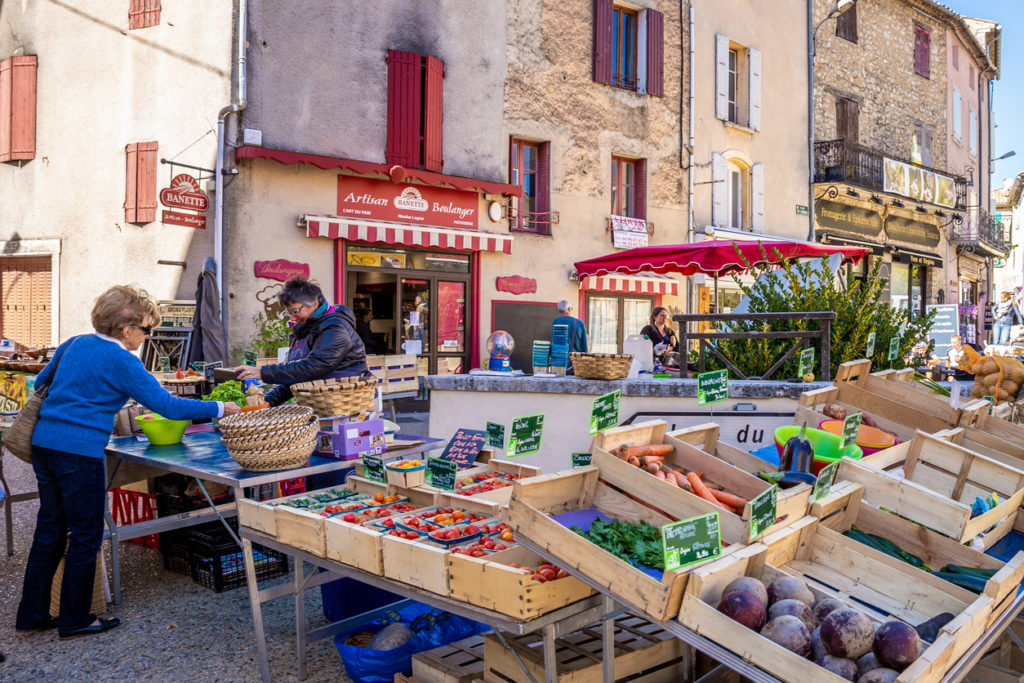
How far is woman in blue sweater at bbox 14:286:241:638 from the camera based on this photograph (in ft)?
12.5

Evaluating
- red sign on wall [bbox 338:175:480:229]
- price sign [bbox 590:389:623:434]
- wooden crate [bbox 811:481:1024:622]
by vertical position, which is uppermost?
red sign on wall [bbox 338:175:480:229]

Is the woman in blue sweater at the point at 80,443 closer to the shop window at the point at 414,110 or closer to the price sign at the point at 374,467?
the price sign at the point at 374,467

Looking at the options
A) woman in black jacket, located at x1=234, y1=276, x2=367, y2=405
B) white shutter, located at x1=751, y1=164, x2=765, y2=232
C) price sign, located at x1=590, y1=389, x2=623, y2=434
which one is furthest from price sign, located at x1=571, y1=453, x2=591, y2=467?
white shutter, located at x1=751, y1=164, x2=765, y2=232

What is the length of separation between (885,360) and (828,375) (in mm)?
970

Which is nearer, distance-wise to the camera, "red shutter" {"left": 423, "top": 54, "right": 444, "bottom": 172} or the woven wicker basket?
the woven wicker basket

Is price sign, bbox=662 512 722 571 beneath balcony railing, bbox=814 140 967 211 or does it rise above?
beneath

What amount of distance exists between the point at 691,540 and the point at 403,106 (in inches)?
428

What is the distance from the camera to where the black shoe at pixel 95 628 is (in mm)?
3932

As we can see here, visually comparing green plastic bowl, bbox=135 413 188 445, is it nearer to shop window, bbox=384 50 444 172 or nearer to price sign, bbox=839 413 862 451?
price sign, bbox=839 413 862 451

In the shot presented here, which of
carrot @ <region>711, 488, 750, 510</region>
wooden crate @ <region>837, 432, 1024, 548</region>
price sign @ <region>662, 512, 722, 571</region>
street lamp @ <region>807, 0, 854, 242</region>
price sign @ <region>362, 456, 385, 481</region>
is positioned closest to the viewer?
price sign @ <region>662, 512, 722, 571</region>

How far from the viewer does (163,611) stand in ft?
14.3

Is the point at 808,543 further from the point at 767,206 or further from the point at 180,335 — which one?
the point at 767,206

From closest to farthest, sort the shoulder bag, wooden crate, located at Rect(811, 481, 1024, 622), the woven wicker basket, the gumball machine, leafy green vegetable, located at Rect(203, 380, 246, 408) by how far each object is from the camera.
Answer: wooden crate, located at Rect(811, 481, 1024, 622)
the shoulder bag
leafy green vegetable, located at Rect(203, 380, 246, 408)
the woven wicker basket
the gumball machine

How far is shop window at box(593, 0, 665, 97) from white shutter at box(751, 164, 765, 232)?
325 centimetres
